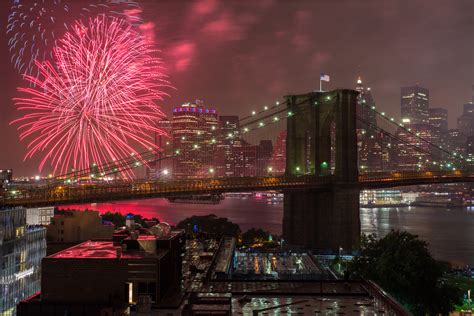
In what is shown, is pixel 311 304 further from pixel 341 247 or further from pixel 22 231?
pixel 341 247

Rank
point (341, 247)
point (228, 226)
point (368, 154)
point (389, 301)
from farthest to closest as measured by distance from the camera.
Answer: point (368, 154) < point (228, 226) < point (341, 247) < point (389, 301)

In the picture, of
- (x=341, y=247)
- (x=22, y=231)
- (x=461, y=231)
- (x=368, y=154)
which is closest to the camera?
(x=22, y=231)

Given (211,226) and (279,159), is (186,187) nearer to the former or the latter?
(211,226)

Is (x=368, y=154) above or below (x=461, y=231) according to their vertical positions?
above

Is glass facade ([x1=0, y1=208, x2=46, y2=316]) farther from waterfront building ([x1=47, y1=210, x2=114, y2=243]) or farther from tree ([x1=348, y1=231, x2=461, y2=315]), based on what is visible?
tree ([x1=348, y1=231, x2=461, y2=315])

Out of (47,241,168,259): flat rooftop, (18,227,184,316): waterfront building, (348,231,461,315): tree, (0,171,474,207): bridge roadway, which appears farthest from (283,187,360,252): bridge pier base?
(18,227,184,316): waterfront building

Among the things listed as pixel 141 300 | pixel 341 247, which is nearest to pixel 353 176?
pixel 341 247

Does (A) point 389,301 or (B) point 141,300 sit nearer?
(B) point 141,300
